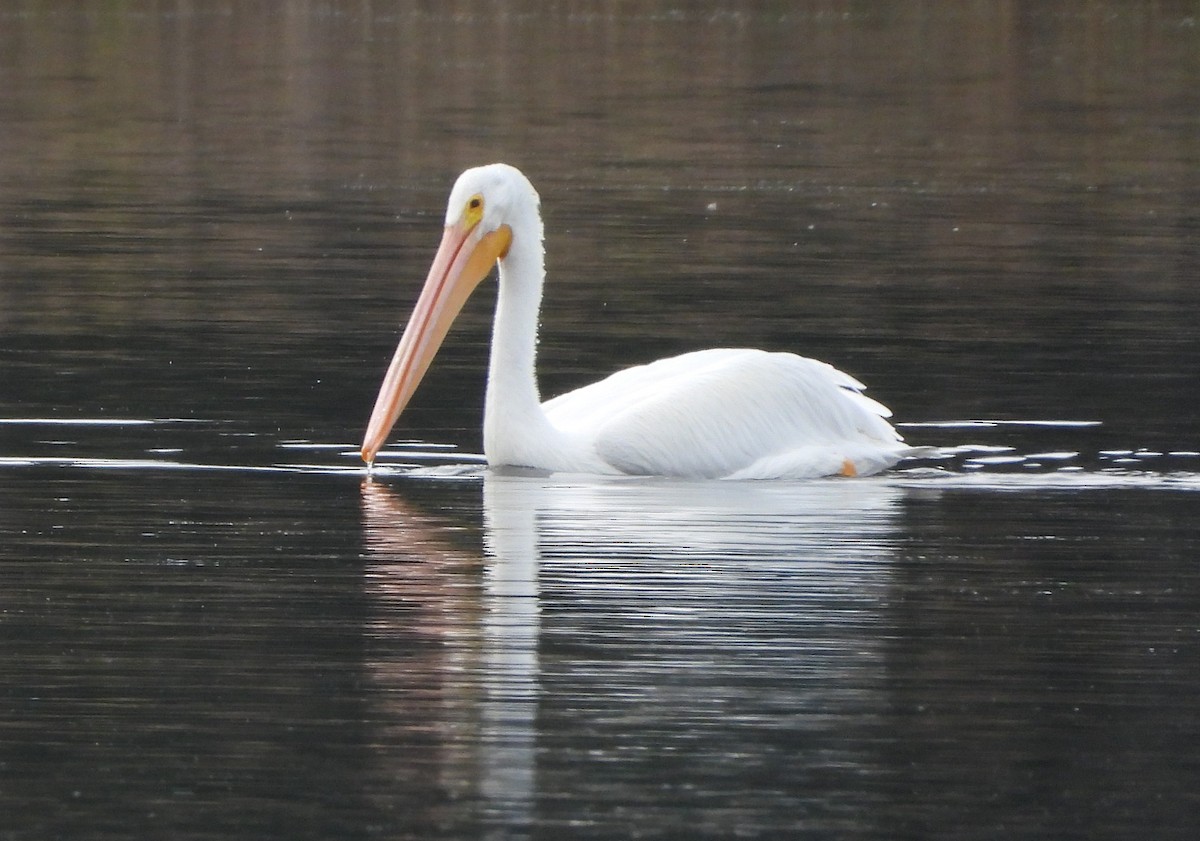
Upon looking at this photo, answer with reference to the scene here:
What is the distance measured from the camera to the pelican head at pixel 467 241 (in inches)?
381

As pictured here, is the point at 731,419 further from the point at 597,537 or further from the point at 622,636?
the point at 622,636

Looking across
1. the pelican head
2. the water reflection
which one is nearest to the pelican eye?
the pelican head

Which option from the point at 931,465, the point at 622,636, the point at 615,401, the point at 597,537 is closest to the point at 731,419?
the point at 615,401

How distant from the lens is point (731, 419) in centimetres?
947

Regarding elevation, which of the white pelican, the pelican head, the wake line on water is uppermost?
the pelican head

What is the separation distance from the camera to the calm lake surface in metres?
5.45

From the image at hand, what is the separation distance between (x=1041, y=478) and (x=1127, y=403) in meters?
1.46

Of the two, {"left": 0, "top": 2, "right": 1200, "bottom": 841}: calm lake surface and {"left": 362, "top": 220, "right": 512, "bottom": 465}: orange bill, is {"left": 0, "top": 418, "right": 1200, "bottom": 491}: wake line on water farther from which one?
{"left": 362, "top": 220, "right": 512, "bottom": 465}: orange bill

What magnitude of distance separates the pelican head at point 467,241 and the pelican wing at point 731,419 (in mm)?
511

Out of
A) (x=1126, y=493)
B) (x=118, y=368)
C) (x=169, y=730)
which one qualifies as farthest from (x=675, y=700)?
(x=118, y=368)

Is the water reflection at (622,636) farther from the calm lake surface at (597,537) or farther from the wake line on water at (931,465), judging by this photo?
the wake line on water at (931,465)

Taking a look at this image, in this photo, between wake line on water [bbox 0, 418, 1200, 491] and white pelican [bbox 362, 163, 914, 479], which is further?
white pelican [bbox 362, 163, 914, 479]

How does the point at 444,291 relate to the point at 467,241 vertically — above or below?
below

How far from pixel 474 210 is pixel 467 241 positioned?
0.11m
